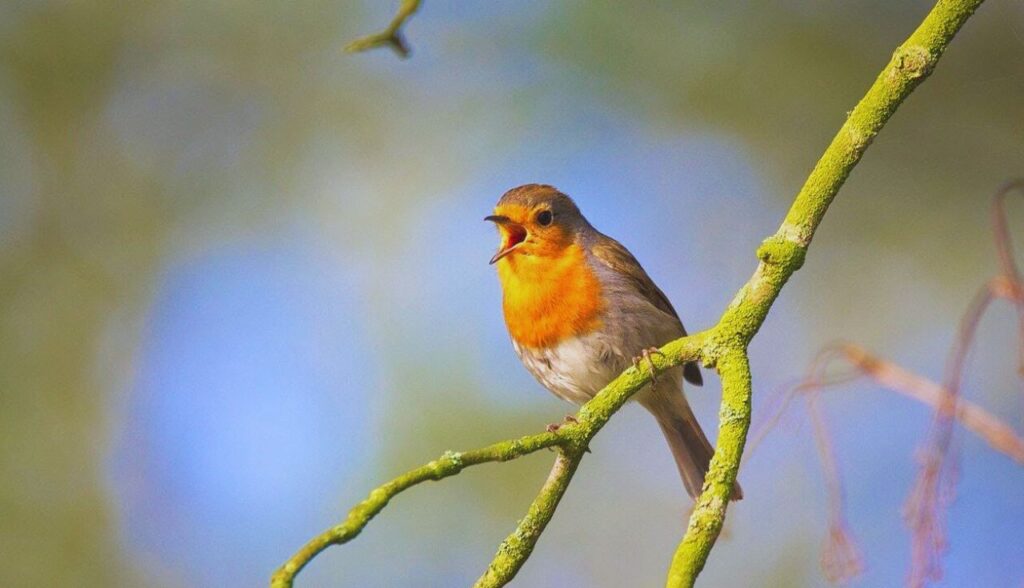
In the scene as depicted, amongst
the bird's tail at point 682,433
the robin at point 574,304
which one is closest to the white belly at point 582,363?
the robin at point 574,304

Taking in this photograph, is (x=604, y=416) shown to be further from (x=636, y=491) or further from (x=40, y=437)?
(x=40, y=437)

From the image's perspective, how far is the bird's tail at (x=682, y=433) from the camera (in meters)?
4.68

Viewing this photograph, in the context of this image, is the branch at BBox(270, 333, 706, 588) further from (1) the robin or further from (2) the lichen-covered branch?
(1) the robin

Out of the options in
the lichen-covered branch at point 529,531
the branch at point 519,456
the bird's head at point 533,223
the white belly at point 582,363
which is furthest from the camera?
the bird's head at point 533,223

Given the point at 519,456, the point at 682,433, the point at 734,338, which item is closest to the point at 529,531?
the point at 519,456

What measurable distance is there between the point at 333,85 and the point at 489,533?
4.65m

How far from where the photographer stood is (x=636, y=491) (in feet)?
26.4

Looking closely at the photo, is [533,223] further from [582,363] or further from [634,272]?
[582,363]

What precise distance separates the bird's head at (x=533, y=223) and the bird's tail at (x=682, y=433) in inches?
30.6

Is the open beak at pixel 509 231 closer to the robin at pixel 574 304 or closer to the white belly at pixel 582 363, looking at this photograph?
the robin at pixel 574 304

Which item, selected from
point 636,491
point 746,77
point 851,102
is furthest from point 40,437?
point 851,102

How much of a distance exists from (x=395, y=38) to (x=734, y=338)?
2.74 ft

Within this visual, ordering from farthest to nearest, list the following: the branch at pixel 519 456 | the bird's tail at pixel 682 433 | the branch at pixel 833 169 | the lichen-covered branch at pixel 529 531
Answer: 1. the bird's tail at pixel 682 433
2. the branch at pixel 833 169
3. the lichen-covered branch at pixel 529 531
4. the branch at pixel 519 456

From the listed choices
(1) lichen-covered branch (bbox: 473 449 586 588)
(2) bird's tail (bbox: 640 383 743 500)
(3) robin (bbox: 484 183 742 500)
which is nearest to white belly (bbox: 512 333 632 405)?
(3) robin (bbox: 484 183 742 500)
